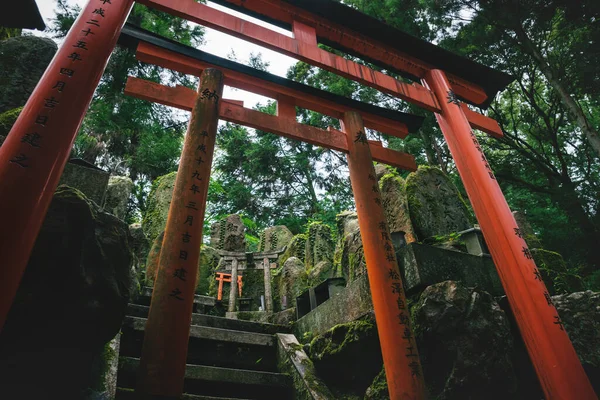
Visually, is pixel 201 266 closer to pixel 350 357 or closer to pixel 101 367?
pixel 350 357

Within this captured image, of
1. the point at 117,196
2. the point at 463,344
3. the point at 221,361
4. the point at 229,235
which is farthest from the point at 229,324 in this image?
the point at 229,235

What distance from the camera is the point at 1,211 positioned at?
173 centimetres

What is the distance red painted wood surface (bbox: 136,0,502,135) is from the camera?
4.11 meters

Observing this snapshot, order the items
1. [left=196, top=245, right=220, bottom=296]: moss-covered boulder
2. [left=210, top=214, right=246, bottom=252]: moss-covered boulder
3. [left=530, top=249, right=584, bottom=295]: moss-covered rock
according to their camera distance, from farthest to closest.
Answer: [left=210, top=214, right=246, bottom=252]: moss-covered boulder, [left=196, top=245, right=220, bottom=296]: moss-covered boulder, [left=530, top=249, right=584, bottom=295]: moss-covered rock

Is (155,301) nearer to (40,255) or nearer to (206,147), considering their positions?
(40,255)

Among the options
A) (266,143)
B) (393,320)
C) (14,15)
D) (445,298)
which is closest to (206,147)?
(14,15)

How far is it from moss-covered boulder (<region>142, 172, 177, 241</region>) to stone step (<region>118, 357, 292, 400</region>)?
633 cm

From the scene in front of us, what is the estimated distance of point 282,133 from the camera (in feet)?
15.3

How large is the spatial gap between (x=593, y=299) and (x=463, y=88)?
3.84 meters

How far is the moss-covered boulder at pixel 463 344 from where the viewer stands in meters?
3.16

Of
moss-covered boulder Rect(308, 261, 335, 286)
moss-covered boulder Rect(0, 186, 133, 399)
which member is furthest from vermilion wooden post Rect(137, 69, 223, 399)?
moss-covered boulder Rect(308, 261, 335, 286)

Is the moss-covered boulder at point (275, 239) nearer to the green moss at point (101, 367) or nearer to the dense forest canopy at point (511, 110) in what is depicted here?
the dense forest canopy at point (511, 110)

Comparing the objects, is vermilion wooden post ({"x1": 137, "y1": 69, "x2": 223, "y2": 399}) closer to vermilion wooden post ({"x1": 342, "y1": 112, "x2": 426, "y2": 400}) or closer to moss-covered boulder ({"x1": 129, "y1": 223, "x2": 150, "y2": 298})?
vermilion wooden post ({"x1": 342, "y1": 112, "x2": 426, "y2": 400})

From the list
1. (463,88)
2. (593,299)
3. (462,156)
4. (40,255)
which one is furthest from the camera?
(463,88)
